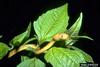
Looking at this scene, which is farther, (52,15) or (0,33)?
(0,33)

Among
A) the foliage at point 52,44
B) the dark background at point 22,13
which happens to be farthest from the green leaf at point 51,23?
the dark background at point 22,13

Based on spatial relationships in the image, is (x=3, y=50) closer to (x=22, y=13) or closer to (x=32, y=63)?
(x=32, y=63)

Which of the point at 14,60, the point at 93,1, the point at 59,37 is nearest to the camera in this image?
the point at 59,37

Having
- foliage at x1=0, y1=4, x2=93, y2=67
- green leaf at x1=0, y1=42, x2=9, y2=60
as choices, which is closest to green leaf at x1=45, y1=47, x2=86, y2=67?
foliage at x1=0, y1=4, x2=93, y2=67

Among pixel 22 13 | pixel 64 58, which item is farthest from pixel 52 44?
pixel 22 13

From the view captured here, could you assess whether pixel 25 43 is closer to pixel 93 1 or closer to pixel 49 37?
pixel 49 37

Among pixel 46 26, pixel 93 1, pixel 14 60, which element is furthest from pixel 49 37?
pixel 93 1

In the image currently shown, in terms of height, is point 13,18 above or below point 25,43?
above
